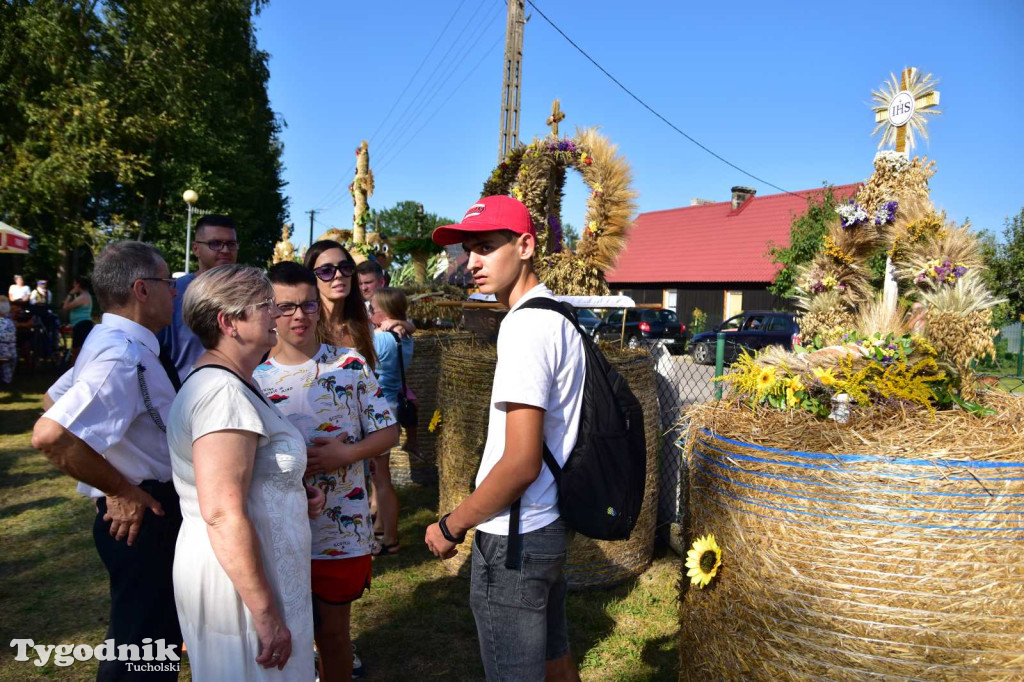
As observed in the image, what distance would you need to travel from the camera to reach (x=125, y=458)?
2.06 meters

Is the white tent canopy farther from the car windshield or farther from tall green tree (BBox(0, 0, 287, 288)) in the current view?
the car windshield

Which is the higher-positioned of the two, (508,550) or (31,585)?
(508,550)

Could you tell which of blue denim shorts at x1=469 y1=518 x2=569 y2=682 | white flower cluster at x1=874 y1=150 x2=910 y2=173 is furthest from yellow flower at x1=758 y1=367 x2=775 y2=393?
white flower cluster at x1=874 y1=150 x2=910 y2=173

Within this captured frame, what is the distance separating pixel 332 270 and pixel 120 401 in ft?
3.94

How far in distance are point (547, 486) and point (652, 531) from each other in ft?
8.52

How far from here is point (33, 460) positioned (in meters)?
6.54

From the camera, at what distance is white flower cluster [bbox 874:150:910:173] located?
426 centimetres

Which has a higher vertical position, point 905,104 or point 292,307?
point 905,104

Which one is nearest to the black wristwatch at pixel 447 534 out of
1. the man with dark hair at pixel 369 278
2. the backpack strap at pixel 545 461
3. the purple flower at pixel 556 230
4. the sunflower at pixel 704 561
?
the backpack strap at pixel 545 461

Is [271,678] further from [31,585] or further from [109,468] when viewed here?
[31,585]

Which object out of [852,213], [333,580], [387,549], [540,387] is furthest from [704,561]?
[852,213]

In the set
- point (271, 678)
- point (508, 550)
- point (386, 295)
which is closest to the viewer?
point (271, 678)

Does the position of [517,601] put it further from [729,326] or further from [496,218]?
[729,326]

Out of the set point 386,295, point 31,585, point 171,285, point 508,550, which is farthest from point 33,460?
point 508,550
